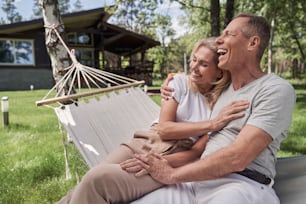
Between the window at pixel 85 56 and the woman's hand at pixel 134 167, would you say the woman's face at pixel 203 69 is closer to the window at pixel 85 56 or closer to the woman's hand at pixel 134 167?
the woman's hand at pixel 134 167

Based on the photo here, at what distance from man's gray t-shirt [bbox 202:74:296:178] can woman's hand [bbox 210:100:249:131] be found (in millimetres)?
16

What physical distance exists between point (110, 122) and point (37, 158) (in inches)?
57.3

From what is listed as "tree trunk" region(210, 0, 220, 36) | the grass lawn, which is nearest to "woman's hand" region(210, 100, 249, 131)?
the grass lawn

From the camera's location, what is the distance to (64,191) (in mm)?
2873

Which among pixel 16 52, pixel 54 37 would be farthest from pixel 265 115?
pixel 16 52

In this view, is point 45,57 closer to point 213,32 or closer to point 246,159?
point 213,32

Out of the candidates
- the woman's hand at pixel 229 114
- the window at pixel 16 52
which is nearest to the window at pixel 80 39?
the window at pixel 16 52

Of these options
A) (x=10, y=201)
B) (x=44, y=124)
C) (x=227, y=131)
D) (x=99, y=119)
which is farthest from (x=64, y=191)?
(x=44, y=124)

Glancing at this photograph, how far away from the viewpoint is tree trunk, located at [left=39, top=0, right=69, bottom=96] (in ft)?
11.1

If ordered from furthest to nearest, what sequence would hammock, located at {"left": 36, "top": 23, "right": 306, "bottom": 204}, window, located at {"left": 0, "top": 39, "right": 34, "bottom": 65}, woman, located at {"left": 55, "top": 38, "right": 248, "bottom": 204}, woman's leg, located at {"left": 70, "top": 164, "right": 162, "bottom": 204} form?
window, located at {"left": 0, "top": 39, "right": 34, "bottom": 65}, hammock, located at {"left": 36, "top": 23, "right": 306, "bottom": 204}, woman, located at {"left": 55, "top": 38, "right": 248, "bottom": 204}, woman's leg, located at {"left": 70, "top": 164, "right": 162, "bottom": 204}

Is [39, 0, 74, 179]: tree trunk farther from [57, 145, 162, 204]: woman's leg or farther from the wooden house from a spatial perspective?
the wooden house

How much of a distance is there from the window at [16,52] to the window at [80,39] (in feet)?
6.80

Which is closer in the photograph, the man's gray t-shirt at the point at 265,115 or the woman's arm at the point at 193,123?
the man's gray t-shirt at the point at 265,115

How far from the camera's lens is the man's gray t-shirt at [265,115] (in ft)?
4.64
